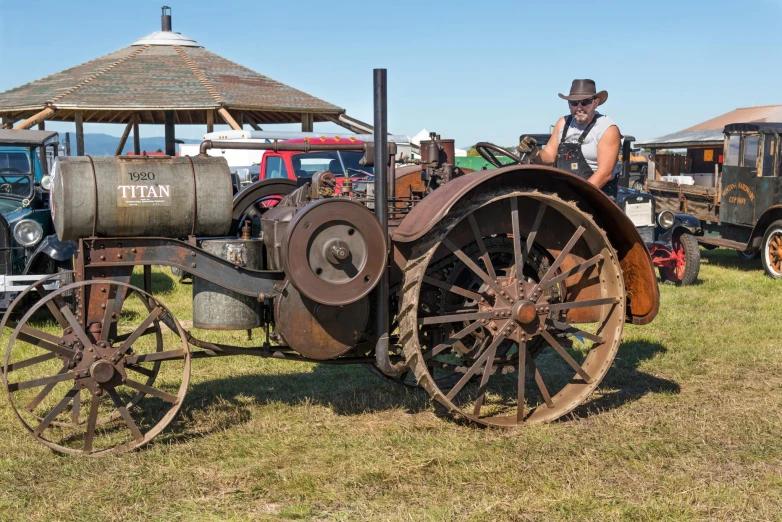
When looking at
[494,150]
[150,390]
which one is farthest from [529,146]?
[150,390]

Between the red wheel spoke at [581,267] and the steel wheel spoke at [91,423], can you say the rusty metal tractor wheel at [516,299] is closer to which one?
the red wheel spoke at [581,267]

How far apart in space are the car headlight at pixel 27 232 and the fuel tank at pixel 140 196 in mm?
4362

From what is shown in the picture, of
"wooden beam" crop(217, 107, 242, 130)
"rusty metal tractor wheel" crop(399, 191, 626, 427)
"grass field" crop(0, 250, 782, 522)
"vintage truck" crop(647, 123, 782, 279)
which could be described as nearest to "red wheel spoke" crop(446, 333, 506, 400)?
"rusty metal tractor wheel" crop(399, 191, 626, 427)

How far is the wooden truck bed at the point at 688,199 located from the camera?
13.3 meters

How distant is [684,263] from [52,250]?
7872 millimetres

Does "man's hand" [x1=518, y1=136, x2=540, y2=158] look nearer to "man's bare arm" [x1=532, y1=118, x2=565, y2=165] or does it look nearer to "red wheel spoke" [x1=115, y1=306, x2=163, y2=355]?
"man's bare arm" [x1=532, y1=118, x2=565, y2=165]

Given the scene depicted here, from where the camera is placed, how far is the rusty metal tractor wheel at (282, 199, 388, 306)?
161 inches

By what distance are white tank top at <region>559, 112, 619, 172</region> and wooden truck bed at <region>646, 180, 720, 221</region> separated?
800 cm

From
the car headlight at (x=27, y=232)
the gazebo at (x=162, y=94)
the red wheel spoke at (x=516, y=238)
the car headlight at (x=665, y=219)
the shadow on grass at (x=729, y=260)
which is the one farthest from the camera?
the gazebo at (x=162, y=94)

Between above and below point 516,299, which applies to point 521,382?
below

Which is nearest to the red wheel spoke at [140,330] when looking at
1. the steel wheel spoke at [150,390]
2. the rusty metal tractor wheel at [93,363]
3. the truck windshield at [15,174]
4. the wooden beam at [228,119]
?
the rusty metal tractor wheel at [93,363]

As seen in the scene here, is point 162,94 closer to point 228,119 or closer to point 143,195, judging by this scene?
point 228,119

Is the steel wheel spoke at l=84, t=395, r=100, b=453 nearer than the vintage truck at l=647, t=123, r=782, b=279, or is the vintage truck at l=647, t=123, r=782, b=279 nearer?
the steel wheel spoke at l=84, t=395, r=100, b=453

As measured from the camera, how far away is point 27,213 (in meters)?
8.70
